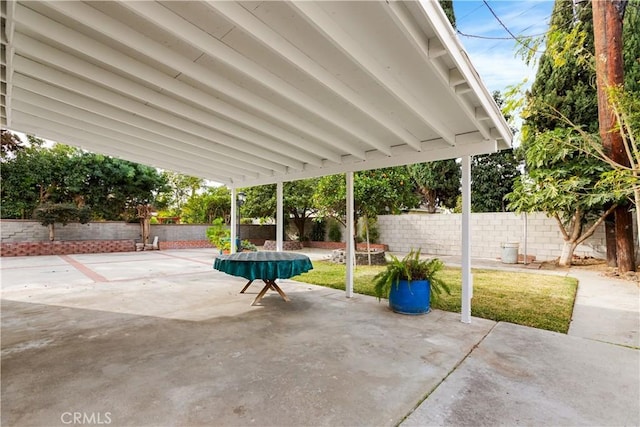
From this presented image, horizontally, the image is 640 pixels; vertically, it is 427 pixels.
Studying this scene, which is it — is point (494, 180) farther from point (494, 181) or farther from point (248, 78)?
point (248, 78)

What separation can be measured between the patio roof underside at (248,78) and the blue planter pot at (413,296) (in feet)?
5.96

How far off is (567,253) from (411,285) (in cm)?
757

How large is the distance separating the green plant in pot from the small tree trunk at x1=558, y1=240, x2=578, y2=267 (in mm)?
7082

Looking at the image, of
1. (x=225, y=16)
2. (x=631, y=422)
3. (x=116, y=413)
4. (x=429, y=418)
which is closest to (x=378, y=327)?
(x=429, y=418)

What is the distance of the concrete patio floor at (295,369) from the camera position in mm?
1961

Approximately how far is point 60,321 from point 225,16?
4.14 m

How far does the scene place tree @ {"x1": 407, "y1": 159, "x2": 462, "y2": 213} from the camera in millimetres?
16422

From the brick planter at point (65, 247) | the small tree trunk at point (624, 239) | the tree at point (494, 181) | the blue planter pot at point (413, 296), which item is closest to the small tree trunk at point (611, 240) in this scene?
the small tree trunk at point (624, 239)

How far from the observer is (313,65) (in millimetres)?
2541

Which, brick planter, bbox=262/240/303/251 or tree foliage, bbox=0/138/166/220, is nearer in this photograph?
tree foliage, bbox=0/138/166/220

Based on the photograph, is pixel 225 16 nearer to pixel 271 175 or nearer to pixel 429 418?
pixel 429 418

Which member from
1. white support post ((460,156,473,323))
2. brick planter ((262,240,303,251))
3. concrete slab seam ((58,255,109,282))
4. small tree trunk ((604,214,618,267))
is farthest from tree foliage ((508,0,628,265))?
concrete slab seam ((58,255,109,282))

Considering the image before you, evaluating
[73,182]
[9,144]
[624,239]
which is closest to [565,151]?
[624,239]

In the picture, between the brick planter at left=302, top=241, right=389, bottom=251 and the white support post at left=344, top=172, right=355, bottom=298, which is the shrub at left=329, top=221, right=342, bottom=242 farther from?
the white support post at left=344, top=172, right=355, bottom=298
